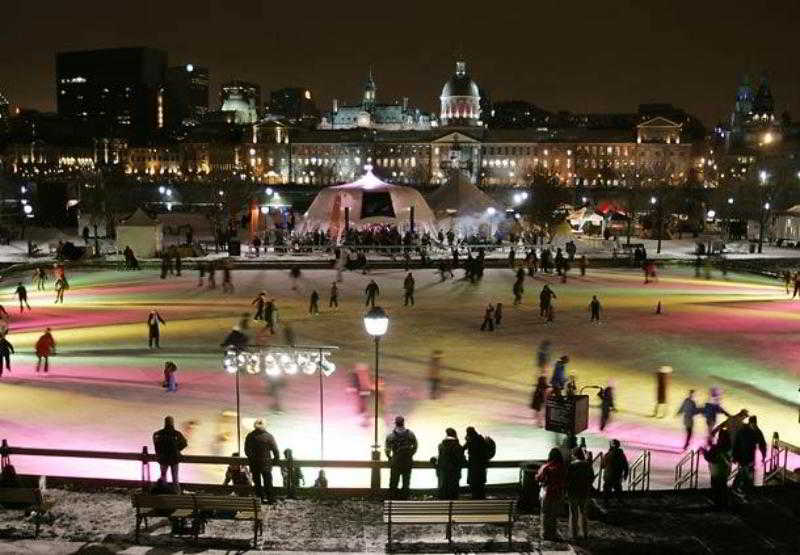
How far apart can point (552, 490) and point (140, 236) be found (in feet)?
108

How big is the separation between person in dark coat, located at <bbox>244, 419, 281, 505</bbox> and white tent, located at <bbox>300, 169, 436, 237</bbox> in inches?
1317

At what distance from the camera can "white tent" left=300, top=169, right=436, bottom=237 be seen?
4253 cm

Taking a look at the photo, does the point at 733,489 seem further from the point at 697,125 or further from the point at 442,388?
the point at 697,125

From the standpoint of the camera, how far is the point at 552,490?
807 centimetres

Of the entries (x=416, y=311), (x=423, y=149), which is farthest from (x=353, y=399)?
(x=423, y=149)

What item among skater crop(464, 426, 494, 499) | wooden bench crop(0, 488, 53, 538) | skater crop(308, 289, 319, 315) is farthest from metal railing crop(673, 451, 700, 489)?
skater crop(308, 289, 319, 315)

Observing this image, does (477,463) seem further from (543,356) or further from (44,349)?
(44,349)

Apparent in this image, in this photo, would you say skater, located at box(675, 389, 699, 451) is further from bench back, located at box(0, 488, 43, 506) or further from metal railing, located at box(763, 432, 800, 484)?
bench back, located at box(0, 488, 43, 506)

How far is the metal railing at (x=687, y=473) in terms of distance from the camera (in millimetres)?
10543

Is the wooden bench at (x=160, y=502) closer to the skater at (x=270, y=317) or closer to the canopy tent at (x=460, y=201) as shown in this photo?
the skater at (x=270, y=317)

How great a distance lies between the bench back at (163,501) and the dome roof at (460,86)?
446ft

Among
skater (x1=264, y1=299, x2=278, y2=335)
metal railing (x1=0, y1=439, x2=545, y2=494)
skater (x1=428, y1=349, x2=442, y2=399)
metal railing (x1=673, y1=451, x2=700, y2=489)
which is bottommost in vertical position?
metal railing (x1=673, y1=451, x2=700, y2=489)

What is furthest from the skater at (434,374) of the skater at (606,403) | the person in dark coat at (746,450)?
the person in dark coat at (746,450)

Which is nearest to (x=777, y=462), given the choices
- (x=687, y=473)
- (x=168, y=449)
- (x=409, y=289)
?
(x=687, y=473)
